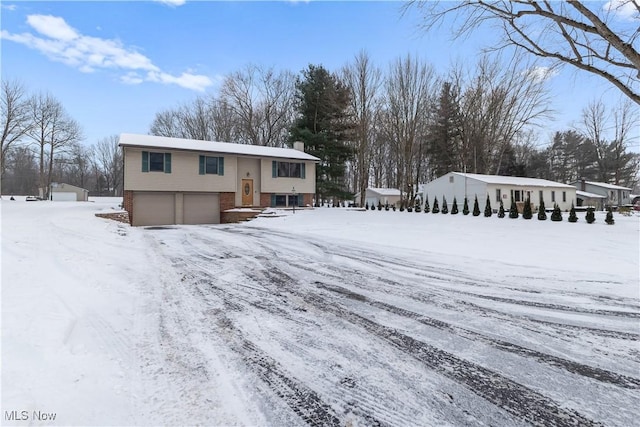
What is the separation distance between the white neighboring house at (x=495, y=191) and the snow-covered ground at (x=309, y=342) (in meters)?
18.4

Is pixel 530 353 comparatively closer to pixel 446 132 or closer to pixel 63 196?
pixel 446 132

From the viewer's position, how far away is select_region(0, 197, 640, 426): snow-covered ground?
201 cm

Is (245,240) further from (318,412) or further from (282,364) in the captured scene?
(318,412)

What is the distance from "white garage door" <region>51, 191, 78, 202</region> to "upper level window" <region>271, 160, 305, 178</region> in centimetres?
3049

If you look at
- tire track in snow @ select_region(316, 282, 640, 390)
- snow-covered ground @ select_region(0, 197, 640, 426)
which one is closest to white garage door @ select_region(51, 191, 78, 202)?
snow-covered ground @ select_region(0, 197, 640, 426)

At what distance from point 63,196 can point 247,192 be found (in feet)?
100

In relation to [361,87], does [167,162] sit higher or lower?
lower

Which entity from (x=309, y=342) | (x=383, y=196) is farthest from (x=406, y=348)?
(x=383, y=196)

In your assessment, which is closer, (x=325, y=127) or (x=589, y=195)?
(x=325, y=127)

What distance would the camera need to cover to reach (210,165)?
19688 millimetres

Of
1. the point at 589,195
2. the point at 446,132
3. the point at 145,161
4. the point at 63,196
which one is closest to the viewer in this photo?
the point at 145,161

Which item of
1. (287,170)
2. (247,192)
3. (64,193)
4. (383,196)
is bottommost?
(247,192)

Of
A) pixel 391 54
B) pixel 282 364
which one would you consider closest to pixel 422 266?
pixel 282 364

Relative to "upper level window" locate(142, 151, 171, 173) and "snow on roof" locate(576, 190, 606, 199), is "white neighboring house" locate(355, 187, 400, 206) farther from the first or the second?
"upper level window" locate(142, 151, 171, 173)
